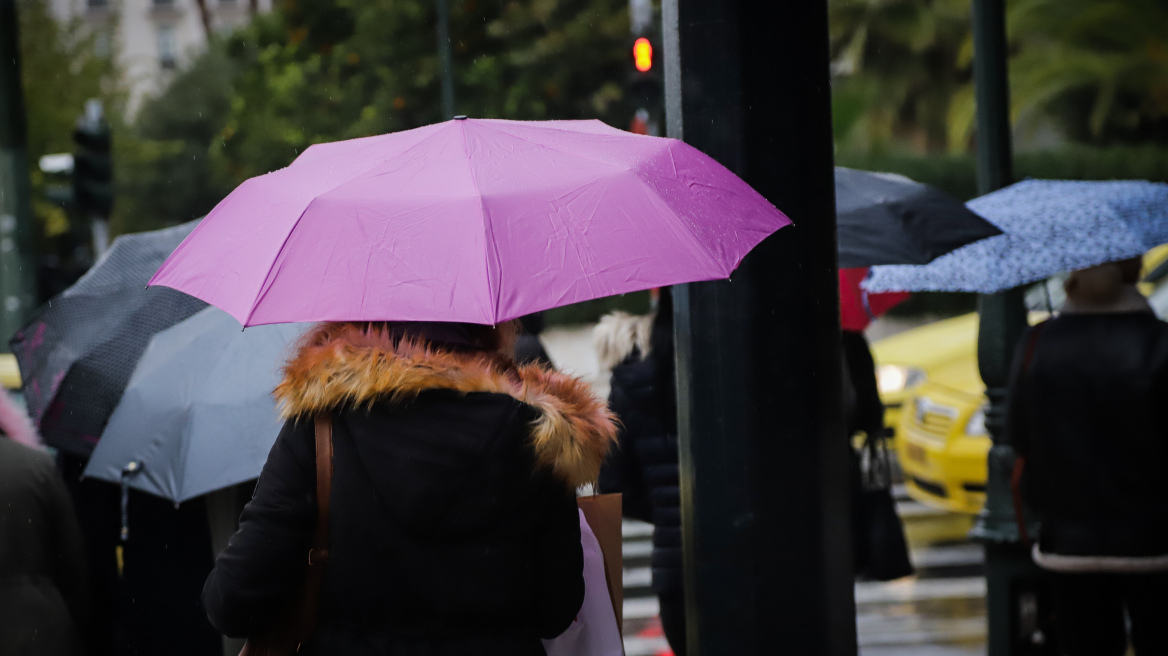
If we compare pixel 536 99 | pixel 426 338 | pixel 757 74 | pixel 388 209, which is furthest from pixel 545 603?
pixel 536 99

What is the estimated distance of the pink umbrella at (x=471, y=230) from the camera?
2338mm

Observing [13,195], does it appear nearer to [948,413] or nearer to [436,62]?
[948,413]

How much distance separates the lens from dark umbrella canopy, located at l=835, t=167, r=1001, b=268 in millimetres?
4301

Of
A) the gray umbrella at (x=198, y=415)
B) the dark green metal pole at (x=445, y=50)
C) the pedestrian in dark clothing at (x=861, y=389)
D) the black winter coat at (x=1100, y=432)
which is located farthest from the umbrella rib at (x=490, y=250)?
the dark green metal pole at (x=445, y=50)

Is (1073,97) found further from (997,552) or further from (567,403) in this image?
(567,403)

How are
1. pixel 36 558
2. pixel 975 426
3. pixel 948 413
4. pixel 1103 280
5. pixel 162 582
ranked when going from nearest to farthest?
pixel 36 558 → pixel 162 582 → pixel 1103 280 → pixel 975 426 → pixel 948 413

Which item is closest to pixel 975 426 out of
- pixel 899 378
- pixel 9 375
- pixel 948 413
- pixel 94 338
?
pixel 948 413

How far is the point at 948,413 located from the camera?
9.02 meters

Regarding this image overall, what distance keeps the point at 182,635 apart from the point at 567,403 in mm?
2021

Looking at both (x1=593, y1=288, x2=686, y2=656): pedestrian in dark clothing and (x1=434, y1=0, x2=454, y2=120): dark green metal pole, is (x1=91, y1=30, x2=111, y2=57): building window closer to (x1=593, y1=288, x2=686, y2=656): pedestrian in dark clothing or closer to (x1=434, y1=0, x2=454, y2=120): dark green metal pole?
(x1=434, y1=0, x2=454, y2=120): dark green metal pole

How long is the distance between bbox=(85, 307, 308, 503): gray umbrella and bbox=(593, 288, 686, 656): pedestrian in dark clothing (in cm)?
141

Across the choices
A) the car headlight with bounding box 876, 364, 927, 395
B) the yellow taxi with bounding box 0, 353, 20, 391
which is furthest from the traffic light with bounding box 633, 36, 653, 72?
the yellow taxi with bounding box 0, 353, 20, 391

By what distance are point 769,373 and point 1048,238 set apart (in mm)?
2281

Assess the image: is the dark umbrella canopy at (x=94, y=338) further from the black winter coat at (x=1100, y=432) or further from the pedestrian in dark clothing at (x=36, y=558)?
the black winter coat at (x=1100, y=432)
